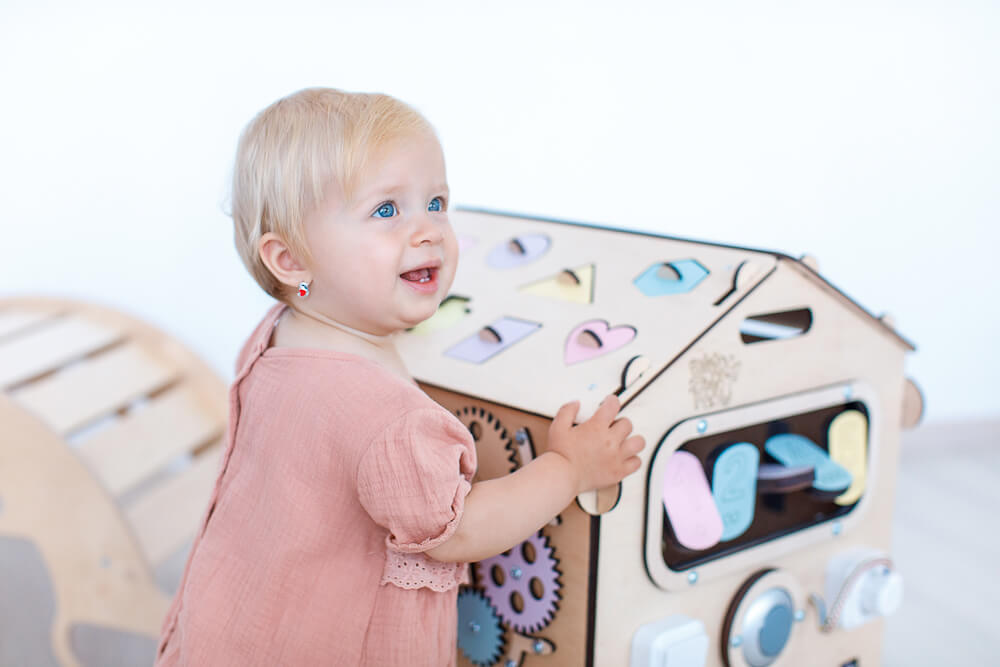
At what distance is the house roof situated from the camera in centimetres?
76

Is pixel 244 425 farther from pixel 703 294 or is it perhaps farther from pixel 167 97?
pixel 167 97

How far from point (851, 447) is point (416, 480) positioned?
52 centimetres

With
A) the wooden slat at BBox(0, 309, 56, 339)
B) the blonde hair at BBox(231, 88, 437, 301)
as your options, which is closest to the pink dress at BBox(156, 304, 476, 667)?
the blonde hair at BBox(231, 88, 437, 301)

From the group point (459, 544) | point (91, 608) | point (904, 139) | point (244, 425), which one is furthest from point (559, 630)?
point (904, 139)

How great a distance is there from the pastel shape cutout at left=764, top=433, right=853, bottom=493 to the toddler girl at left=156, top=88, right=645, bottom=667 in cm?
22

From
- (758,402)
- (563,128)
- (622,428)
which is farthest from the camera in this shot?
(563,128)

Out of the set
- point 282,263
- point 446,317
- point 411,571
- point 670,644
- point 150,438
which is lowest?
point 150,438

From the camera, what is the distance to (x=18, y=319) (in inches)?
58.4

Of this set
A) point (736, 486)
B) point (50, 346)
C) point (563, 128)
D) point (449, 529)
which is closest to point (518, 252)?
point (736, 486)

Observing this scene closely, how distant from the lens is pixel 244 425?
0.70 metres

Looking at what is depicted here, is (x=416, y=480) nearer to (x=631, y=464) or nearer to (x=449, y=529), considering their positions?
(x=449, y=529)

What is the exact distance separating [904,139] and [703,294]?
1170mm

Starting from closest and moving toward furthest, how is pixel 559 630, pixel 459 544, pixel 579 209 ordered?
1. pixel 459 544
2. pixel 559 630
3. pixel 579 209

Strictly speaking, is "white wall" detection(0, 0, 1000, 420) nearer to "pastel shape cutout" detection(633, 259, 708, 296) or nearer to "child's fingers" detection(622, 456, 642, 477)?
"pastel shape cutout" detection(633, 259, 708, 296)
